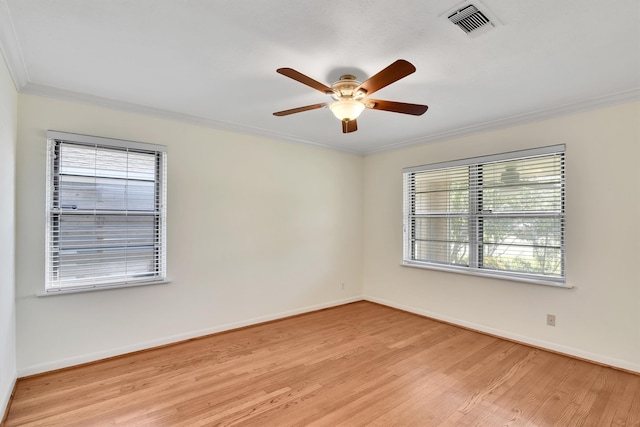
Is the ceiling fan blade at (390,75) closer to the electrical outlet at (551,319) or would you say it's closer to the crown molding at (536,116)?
the crown molding at (536,116)

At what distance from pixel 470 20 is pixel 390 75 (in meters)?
0.51

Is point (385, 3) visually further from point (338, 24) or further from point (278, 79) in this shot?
point (278, 79)

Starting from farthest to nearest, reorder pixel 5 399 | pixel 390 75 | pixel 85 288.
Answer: pixel 85 288 → pixel 5 399 → pixel 390 75

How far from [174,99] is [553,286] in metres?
4.14

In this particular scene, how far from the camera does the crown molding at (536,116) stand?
2.84m

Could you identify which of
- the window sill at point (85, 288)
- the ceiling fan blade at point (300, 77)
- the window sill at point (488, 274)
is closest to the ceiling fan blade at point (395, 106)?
the ceiling fan blade at point (300, 77)

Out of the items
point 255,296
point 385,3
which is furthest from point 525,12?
point 255,296

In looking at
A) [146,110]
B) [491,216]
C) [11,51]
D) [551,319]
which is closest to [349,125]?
[146,110]

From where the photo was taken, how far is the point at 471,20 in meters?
1.82

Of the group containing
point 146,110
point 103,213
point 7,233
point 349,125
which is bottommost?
point 7,233

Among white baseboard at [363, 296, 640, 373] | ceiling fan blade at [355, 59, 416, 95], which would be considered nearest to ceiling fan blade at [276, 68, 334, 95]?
ceiling fan blade at [355, 59, 416, 95]

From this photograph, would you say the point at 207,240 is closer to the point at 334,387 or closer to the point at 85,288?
the point at 85,288

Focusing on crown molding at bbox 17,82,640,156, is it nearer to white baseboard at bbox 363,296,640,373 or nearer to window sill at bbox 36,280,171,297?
window sill at bbox 36,280,171,297

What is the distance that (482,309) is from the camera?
3.83 metres
